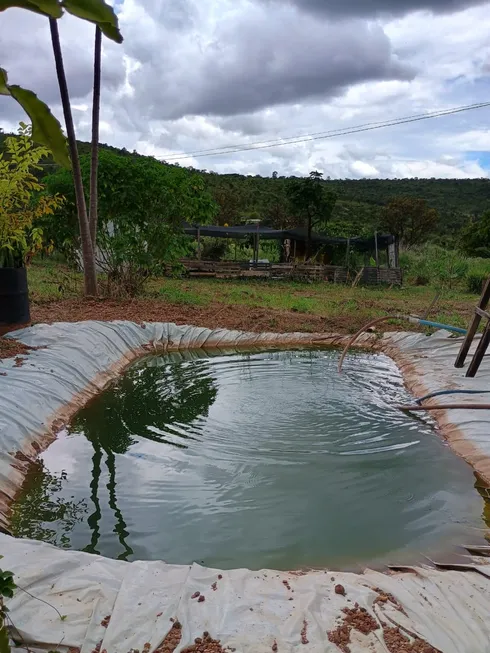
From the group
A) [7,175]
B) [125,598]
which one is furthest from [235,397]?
[125,598]

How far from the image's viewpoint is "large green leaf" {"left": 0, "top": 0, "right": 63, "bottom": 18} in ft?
4.63

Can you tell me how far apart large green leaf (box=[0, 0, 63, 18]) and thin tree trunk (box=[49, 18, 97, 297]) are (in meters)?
6.75

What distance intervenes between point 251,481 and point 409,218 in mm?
23087

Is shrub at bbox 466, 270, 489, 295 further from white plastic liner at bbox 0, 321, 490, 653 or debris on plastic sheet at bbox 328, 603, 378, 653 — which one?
debris on plastic sheet at bbox 328, 603, 378, 653

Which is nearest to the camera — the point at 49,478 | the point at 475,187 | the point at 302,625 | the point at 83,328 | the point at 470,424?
the point at 302,625

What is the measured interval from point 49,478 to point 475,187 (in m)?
40.8

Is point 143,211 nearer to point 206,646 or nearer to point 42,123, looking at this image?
point 42,123

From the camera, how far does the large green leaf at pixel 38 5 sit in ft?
4.63

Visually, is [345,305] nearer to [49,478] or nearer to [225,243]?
[49,478]

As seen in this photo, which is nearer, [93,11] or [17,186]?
[93,11]

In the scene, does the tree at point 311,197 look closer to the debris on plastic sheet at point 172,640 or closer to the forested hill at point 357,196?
the forested hill at point 357,196

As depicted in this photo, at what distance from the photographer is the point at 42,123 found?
1.67 m

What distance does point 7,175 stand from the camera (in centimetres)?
582

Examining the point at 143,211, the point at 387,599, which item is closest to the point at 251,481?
the point at 387,599
